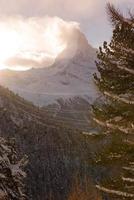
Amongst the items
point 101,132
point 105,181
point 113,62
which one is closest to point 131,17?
point 113,62

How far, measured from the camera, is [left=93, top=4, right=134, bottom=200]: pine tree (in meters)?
12.4

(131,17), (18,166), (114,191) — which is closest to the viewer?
(131,17)

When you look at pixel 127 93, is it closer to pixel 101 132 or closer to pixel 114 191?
pixel 101 132

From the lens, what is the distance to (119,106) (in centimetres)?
1280

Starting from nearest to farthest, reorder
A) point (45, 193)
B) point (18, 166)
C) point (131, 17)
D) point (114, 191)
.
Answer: point (131, 17)
point (114, 191)
point (18, 166)
point (45, 193)

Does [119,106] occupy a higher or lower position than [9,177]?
higher

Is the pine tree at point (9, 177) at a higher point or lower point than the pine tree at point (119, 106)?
lower

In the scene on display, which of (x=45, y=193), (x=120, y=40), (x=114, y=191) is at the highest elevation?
(x=120, y=40)

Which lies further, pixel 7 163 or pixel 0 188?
pixel 7 163

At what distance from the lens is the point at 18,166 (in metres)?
14.0

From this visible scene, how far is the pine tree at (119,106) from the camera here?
1241cm

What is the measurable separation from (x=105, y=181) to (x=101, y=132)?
1226mm

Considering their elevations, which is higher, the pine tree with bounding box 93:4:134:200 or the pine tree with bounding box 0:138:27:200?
the pine tree with bounding box 93:4:134:200

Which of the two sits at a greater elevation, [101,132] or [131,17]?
[131,17]
